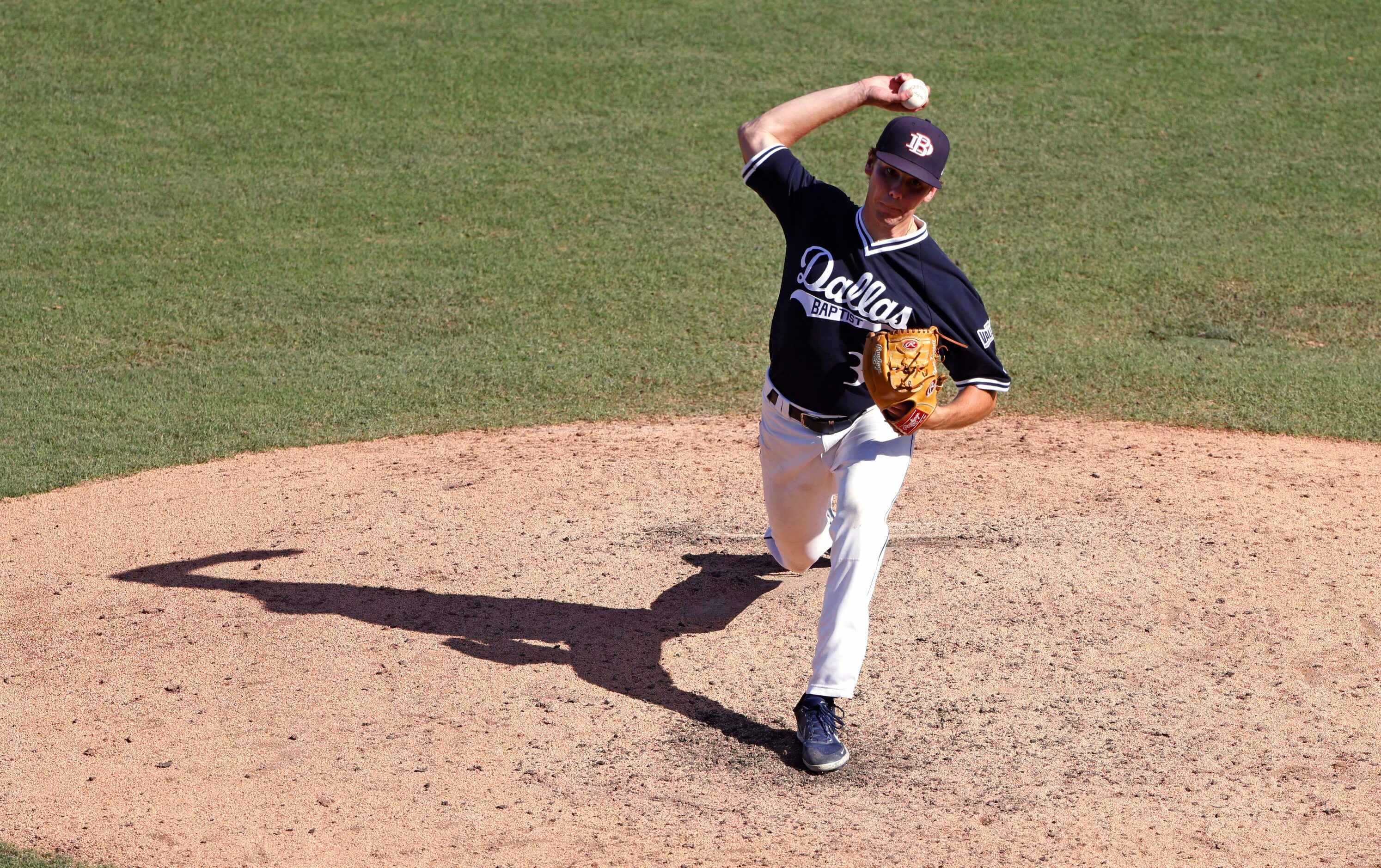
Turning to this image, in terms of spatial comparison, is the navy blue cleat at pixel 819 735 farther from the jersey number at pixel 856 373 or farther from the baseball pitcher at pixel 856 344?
the jersey number at pixel 856 373

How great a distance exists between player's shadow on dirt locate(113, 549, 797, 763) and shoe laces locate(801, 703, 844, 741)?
28cm

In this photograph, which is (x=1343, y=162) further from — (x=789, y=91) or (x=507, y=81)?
(x=507, y=81)

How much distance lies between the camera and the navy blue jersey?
4.39m

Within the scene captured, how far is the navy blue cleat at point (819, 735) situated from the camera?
4.22 metres

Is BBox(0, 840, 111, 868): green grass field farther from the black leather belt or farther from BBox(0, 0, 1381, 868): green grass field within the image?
BBox(0, 0, 1381, 868): green grass field

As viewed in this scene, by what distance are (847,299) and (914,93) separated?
703mm

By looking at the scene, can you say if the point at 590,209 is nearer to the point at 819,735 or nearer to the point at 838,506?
the point at 838,506

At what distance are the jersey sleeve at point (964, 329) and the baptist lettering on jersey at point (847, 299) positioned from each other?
119 millimetres

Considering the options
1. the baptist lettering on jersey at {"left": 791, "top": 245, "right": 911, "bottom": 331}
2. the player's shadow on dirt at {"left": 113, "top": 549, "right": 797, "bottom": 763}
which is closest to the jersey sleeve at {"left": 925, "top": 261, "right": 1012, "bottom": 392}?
the baptist lettering on jersey at {"left": 791, "top": 245, "right": 911, "bottom": 331}

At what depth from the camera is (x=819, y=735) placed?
4.26m

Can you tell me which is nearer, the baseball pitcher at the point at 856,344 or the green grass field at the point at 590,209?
the baseball pitcher at the point at 856,344

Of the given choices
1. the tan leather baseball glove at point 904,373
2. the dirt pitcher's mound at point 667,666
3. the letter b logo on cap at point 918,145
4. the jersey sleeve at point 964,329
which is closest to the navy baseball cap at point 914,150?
the letter b logo on cap at point 918,145

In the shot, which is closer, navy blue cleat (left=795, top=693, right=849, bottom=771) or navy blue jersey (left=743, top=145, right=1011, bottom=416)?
navy blue cleat (left=795, top=693, right=849, bottom=771)

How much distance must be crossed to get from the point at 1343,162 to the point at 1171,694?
855 centimetres
